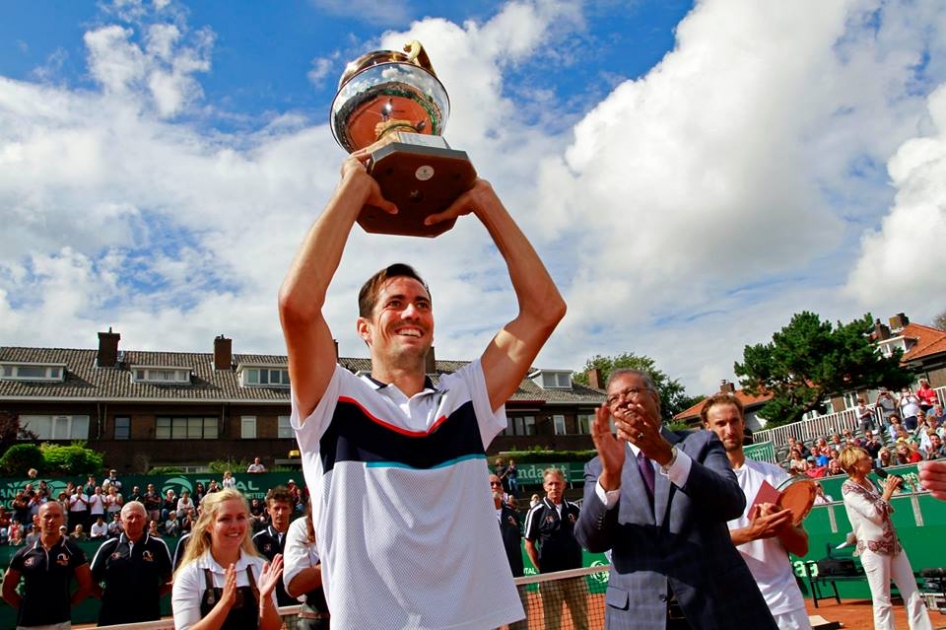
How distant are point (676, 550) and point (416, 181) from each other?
2.21m

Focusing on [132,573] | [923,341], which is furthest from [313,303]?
[923,341]

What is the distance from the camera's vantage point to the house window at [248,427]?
4325cm

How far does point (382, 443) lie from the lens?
2.35m

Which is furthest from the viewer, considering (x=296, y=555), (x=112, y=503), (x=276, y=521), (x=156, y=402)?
(x=156, y=402)

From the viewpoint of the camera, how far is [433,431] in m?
2.43

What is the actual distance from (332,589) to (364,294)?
112cm

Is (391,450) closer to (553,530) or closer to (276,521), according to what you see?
(276,521)

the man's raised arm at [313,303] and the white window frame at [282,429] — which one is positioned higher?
the white window frame at [282,429]

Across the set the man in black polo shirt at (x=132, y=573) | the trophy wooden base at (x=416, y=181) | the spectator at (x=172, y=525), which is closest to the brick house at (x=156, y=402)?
the spectator at (x=172, y=525)

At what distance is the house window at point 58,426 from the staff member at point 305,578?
39.5 meters

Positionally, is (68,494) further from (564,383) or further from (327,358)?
(564,383)

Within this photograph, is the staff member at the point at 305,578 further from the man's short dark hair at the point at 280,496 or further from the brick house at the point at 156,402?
the brick house at the point at 156,402

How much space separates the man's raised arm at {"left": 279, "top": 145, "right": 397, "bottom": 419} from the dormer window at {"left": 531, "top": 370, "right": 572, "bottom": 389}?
53430mm

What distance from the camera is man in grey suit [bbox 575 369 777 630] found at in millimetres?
3383
